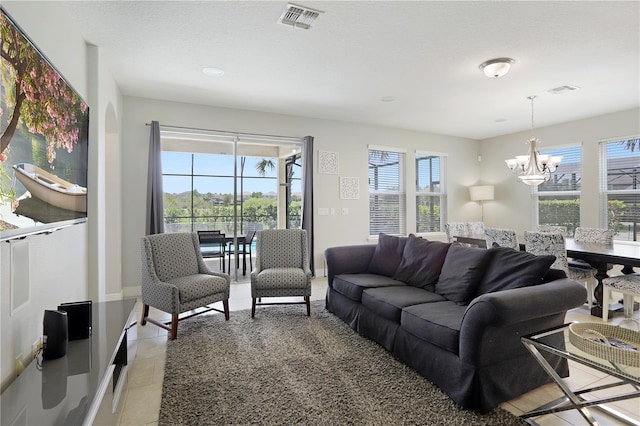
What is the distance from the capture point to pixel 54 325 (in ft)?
5.89

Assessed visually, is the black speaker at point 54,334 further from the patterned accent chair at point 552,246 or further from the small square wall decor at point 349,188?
the small square wall decor at point 349,188

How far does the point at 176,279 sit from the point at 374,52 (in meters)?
3.05

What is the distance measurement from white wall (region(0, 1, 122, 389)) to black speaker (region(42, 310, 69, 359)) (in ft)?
0.34

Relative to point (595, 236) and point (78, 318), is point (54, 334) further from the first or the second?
point (595, 236)

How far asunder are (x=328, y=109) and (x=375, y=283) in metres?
3.11

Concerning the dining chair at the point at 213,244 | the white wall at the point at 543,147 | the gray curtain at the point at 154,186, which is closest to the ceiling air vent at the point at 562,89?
the white wall at the point at 543,147

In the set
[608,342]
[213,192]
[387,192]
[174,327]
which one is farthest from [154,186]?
[608,342]

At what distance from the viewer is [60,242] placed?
2.37 metres

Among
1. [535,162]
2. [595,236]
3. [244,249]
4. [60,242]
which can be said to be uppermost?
[535,162]

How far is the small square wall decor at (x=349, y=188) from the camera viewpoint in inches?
239

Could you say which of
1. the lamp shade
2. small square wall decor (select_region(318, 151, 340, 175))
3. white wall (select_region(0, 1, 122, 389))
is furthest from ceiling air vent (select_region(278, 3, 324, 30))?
the lamp shade

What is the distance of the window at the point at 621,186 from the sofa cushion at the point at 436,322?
4.73 m

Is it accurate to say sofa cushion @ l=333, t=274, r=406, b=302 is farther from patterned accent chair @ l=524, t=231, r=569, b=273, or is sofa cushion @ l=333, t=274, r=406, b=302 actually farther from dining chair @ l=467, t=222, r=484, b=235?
dining chair @ l=467, t=222, r=484, b=235

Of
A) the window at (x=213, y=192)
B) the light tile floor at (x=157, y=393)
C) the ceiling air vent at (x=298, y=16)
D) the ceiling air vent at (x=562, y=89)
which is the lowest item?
the light tile floor at (x=157, y=393)
